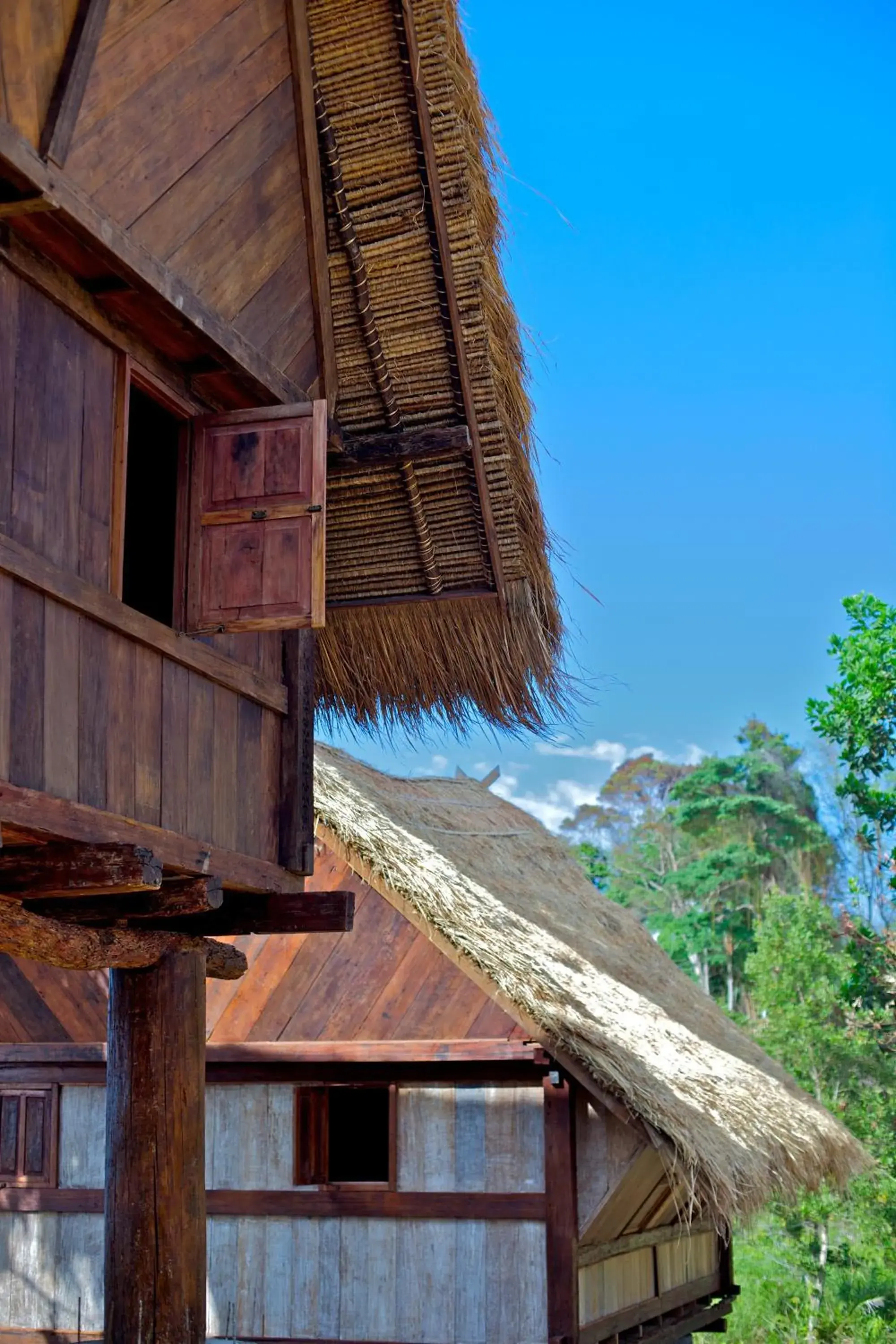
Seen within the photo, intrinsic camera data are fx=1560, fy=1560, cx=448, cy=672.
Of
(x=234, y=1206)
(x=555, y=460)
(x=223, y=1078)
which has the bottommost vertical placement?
(x=234, y=1206)

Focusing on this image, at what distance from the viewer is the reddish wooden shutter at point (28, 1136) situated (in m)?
10.2

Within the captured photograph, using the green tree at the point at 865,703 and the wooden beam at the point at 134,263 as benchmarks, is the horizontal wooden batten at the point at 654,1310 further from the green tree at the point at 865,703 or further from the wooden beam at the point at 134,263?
the wooden beam at the point at 134,263

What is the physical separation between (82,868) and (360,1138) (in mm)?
10667

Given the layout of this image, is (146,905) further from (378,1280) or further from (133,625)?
(378,1280)

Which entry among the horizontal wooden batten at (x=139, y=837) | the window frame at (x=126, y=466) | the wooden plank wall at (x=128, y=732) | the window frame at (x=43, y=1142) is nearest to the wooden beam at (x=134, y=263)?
the window frame at (x=126, y=466)

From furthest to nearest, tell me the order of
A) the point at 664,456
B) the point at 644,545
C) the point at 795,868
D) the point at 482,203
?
the point at 644,545, the point at 664,456, the point at 795,868, the point at 482,203

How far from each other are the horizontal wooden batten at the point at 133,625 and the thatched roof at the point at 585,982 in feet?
11.6

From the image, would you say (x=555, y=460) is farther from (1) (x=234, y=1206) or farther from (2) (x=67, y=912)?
(1) (x=234, y=1206)

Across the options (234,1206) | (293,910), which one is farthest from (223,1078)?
(293,910)

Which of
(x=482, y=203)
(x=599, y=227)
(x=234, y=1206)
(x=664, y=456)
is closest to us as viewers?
(x=482, y=203)

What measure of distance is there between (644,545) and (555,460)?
5196 inches

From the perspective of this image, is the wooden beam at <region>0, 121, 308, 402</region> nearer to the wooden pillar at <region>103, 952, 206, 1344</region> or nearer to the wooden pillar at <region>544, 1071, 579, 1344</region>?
the wooden pillar at <region>103, 952, 206, 1344</region>

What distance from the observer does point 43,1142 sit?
10234 millimetres

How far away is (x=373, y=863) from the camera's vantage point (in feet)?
32.8
